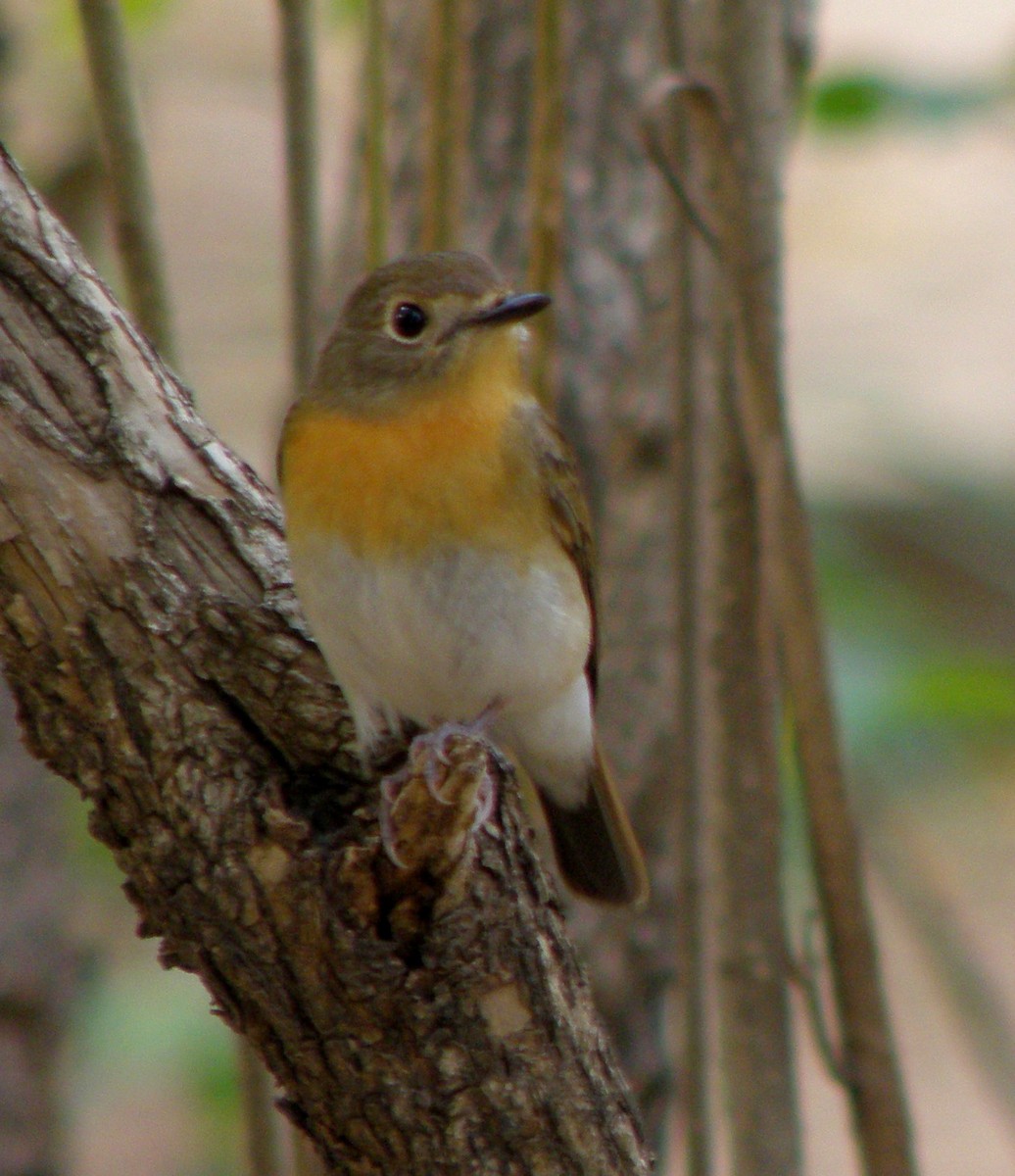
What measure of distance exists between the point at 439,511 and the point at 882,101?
1.83m

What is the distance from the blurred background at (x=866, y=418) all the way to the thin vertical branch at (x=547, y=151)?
114 cm

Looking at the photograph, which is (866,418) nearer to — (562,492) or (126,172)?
(562,492)

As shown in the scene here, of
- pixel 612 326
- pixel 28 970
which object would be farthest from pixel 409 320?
pixel 28 970

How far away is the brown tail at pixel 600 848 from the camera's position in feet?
11.8

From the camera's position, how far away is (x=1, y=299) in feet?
7.67

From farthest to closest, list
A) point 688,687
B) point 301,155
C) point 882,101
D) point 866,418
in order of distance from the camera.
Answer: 1. point 866,418
2. point 882,101
3. point 688,687
4. point 301,155

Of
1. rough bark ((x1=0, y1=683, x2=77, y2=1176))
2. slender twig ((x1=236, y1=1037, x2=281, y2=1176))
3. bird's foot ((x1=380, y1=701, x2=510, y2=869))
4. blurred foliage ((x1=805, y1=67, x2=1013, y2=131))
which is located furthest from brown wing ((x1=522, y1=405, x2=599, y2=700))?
rough bark ((x1=0, y1=683, x2=77, y2=1176))

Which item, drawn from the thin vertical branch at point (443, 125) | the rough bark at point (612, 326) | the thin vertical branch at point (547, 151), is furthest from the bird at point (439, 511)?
the rough bark at point (612, 326)

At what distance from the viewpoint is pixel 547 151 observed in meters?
3.24

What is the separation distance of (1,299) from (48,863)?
268 centimetres

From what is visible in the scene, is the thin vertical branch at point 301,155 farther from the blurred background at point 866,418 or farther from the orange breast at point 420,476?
the blurred background at point 866,418

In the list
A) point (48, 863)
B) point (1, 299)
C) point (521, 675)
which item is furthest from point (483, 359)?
point (48, 863)

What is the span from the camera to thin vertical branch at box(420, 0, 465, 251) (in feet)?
10.4

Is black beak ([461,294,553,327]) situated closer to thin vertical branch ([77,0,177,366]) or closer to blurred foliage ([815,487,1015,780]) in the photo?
thin vertical branch ([77,0,177,366])
